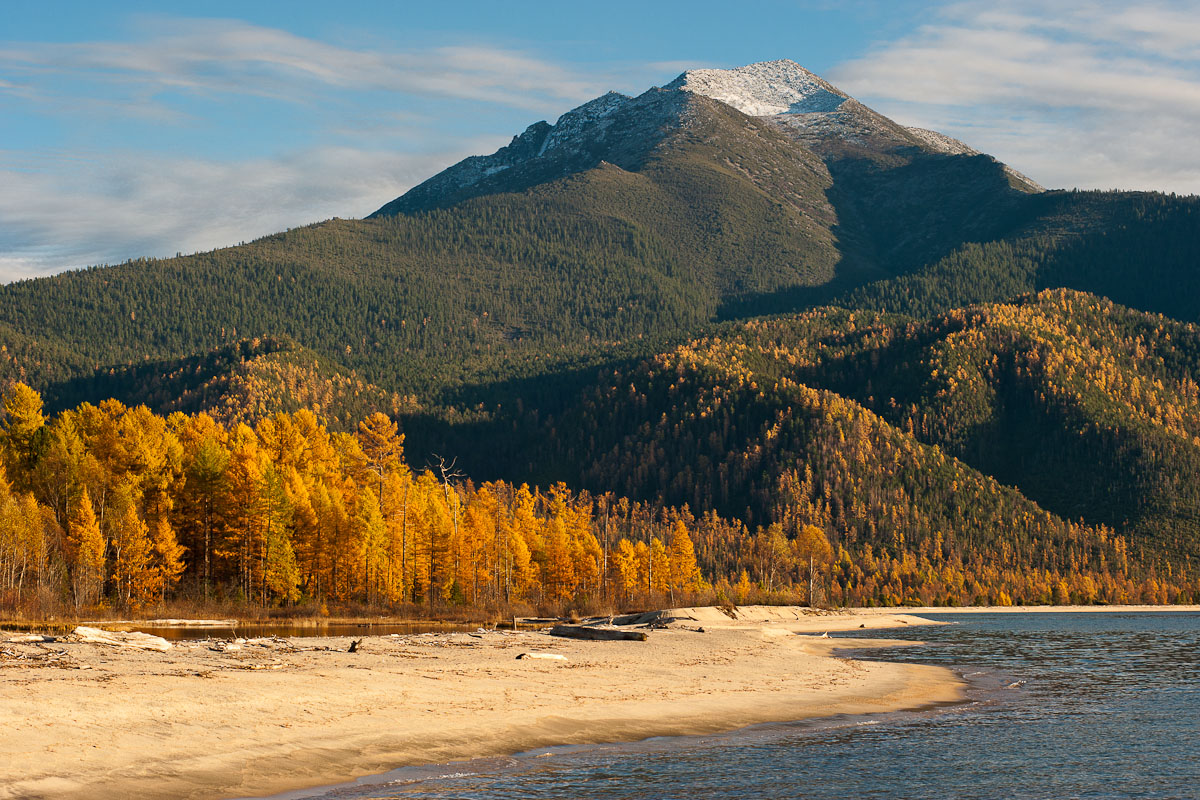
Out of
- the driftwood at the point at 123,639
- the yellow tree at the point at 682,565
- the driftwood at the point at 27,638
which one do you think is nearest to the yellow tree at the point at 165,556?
the driftwood at the point at 27,638

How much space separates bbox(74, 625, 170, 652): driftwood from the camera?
51094 millimetres

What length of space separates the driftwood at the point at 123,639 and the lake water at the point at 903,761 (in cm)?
2317

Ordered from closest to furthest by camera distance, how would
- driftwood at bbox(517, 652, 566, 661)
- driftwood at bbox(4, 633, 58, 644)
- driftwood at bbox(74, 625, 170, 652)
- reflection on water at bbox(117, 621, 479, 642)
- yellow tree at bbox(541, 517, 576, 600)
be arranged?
driftwood at bbox(4, 633, 58, 644) → driftwood at bbox(74, 625, 170, 652) → driftwood at bbox(517, 652, 566, 661) → reflection on water at bbox(117, 621, 479, 642) → yellow tree at bbox(541, 517, 576, 600)

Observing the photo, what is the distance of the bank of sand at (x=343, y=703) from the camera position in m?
29.0

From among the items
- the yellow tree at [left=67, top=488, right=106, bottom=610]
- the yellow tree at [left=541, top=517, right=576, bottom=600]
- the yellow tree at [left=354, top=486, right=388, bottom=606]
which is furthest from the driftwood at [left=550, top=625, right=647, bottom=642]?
the yellow tree at [left=541, top=517, right=576, bottom=600]

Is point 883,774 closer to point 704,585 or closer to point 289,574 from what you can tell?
point 289,574

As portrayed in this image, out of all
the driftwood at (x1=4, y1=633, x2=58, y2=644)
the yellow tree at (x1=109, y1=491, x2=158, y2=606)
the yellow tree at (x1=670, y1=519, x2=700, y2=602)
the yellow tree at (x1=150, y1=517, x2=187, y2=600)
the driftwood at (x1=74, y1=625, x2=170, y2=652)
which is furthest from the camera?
the yellow tree at (x1=670, y1=519, x2=700, y2=602)

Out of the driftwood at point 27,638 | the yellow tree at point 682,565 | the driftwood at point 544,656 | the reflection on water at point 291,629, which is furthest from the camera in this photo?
the yellow tree at point 682,565

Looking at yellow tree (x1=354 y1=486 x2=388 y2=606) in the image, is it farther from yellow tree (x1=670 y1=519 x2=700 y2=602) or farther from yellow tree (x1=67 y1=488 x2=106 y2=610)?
yellow tree (x1=670 y1=519 x2=700 y2=602)

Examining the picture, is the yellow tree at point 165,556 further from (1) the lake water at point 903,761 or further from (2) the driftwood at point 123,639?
(1) the lake water at point 903,761

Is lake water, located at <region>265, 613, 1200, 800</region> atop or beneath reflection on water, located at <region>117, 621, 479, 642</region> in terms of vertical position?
beneath

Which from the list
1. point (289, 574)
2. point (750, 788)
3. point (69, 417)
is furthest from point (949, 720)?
point (69, 417)

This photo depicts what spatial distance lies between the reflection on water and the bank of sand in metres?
9.76

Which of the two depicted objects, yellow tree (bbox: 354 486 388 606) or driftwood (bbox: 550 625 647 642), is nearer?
driftwood (bbox: 550 625 647 642)
